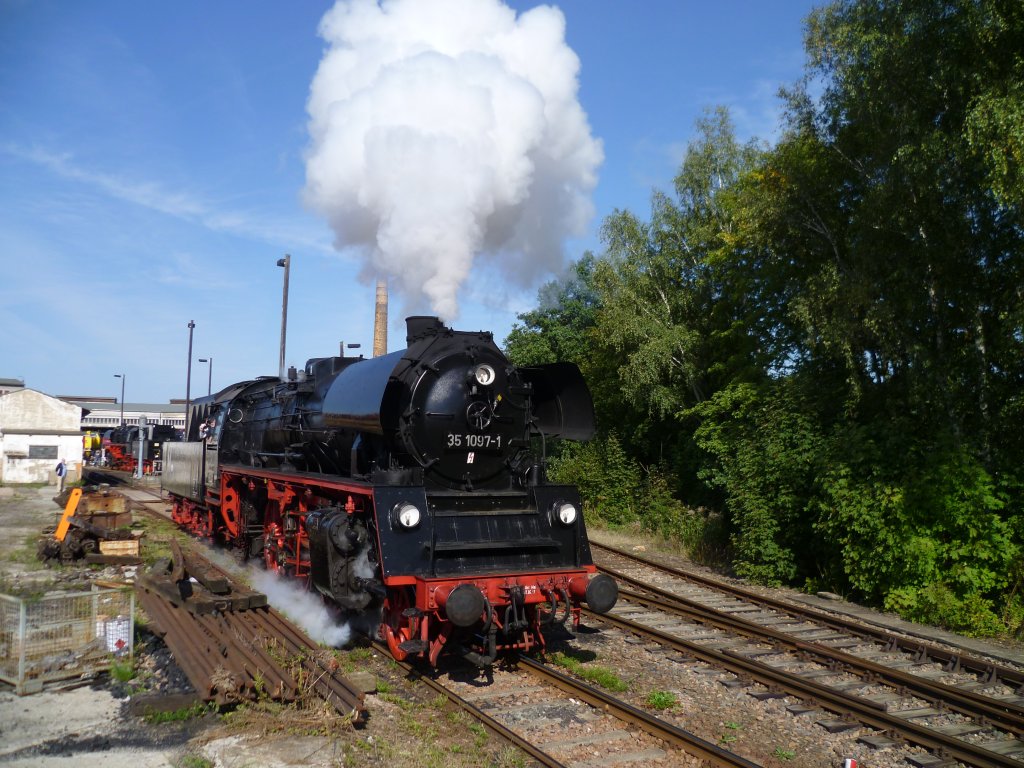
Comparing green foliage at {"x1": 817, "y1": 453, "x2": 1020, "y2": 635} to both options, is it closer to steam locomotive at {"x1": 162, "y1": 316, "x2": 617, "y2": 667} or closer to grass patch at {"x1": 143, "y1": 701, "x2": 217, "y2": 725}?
steam locomotive at {"x1": 162, "y1": 316, "x2": 617, "y2": 667}

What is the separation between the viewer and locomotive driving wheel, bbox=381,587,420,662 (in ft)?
22.0

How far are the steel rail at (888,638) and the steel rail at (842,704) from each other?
2044mm

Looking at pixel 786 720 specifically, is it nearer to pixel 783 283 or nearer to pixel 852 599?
pixel 852 599

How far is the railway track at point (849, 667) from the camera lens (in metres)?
5.83

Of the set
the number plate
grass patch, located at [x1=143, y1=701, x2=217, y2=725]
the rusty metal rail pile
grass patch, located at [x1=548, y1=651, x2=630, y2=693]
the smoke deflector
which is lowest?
grass patch, located at [x1=548, y1=651, x2=630, y2=693]

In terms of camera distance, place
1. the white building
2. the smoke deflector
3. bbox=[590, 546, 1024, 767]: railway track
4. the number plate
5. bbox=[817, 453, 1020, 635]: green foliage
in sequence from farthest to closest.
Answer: the white building < bbox=[817, 453, 1020, 635]: green foliage < the smoke deflector < the number plate < bbox=[590, 546, 1024, 767]: railway track

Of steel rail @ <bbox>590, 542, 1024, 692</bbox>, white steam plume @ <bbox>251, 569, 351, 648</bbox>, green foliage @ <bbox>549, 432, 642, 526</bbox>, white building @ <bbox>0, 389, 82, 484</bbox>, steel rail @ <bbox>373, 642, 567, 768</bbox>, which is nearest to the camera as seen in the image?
steel rail @ <bbox>373, 642, 567, 768</bbox>

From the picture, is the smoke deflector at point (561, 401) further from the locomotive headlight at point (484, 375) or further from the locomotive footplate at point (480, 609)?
the locomotive footplate at point (480, 609)

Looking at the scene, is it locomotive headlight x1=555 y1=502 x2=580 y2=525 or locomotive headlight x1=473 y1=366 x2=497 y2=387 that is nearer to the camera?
locomotive headlight x1=555 y1=502 x2=580 y2=525

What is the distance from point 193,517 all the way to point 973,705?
565 inches

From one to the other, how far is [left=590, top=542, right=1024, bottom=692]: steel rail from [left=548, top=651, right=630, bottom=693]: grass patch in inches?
140

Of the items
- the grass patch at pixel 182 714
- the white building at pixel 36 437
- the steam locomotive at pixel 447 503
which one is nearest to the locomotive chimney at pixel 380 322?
the steam locomotive at pixel 447 503

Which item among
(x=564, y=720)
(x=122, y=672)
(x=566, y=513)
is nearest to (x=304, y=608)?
(x=122, y=672)

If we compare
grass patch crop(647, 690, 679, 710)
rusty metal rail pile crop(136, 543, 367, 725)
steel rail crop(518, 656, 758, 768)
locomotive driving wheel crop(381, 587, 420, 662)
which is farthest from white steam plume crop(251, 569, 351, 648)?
grass patch crop(647, 690, 679, 710)
